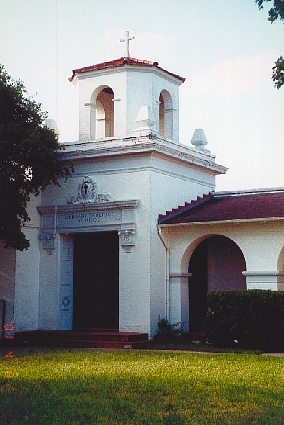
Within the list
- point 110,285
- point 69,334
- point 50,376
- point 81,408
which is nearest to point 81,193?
point 110,285

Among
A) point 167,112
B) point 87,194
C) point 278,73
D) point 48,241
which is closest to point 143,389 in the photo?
point 278,73

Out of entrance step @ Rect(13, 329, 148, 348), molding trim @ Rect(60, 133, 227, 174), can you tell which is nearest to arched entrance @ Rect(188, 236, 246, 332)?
molding trim @ Rect(60, 133, 227, 174)

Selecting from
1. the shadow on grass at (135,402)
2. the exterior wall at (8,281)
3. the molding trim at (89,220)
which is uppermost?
the molding trim at (89,220)

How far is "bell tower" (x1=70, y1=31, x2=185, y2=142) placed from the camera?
21422mm

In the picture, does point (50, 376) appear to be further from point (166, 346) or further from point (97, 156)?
point (97, 156)

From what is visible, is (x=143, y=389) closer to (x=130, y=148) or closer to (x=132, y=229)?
(x=132, y=229)

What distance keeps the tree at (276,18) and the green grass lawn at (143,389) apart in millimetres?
4777

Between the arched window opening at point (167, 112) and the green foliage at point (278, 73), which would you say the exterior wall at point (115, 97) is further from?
the green foliage at point (278, 73)

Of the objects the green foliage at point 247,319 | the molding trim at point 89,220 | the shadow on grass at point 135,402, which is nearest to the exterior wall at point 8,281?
the molding trim at point 89,220

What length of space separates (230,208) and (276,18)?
455 inches

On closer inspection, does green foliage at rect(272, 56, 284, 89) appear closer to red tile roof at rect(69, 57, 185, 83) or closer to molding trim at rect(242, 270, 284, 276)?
molding trim at rect(242, 270, 284, 276)

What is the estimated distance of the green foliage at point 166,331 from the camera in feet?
65.4

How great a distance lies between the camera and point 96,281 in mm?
22125

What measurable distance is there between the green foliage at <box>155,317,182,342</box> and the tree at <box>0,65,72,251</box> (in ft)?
15.4
